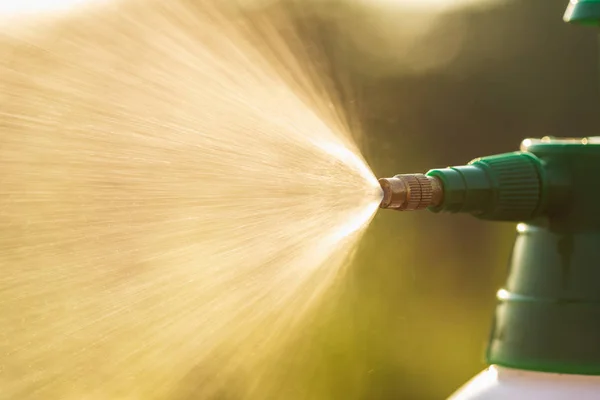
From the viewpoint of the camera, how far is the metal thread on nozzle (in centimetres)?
54

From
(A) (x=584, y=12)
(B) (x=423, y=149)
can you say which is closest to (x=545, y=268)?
(A) (x=584, y=12)

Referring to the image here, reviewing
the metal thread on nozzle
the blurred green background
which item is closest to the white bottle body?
the metal thread on nozzle

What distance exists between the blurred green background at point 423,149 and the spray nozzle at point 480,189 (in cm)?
60

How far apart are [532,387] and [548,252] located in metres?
0.07

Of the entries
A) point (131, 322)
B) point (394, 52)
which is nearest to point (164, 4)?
point (131, 322)

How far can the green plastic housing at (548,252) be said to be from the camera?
0.58m

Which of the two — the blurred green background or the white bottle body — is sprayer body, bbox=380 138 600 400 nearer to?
the white bottle body

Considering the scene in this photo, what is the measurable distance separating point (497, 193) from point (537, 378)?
0.09 meters

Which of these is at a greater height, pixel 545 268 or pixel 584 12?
pixel 584 12

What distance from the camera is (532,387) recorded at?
0.58 metres

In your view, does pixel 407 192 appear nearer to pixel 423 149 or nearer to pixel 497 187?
pixel 497 187

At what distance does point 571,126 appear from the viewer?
4.72 feet

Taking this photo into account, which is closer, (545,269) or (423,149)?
(545,269)

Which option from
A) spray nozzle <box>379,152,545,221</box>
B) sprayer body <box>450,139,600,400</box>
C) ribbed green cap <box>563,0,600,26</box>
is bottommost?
sprayer body <box>450,139,600,400</box>
